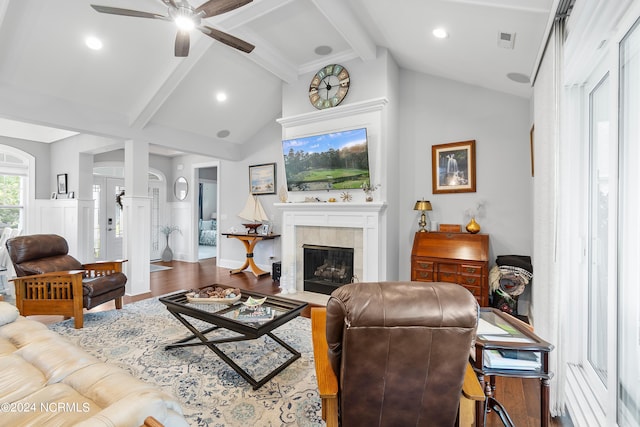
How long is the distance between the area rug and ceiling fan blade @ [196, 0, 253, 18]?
278 centimetres

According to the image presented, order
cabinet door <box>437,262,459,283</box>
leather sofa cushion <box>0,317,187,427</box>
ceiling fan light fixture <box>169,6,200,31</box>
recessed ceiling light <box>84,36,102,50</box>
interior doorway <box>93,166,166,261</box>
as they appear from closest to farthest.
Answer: leather sofa cushion <box>0,317,187,427</box>
ceiling fan light fixture <box>169,6,200,31</box>
recessed ceiling light <box>84,36,102,50</box>
cabinet door <box>437,262,459,283</box>
interior doorway <box>93,166,166,261</box>

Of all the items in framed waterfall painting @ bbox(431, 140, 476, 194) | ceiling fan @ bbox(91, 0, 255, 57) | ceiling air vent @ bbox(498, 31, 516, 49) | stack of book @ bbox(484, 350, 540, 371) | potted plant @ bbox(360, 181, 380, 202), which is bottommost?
stack of book @ bbox(484, 350, 540, 371)

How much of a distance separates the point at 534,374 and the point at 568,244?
1053 mm

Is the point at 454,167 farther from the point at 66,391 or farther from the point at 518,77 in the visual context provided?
the point at 66,391

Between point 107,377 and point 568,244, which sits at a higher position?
point 568,244

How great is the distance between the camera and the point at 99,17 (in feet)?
10.4

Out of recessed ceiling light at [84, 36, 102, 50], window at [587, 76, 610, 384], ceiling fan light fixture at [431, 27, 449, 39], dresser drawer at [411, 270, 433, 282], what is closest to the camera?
window at [587, 76, 610, 384]

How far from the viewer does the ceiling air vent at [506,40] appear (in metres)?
2.55

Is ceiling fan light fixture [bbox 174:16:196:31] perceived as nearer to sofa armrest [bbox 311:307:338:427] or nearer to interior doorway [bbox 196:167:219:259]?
sofa armrest [bbox 311:307:338:427]

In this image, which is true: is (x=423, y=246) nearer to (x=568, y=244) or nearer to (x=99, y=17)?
(x=568, y=244)

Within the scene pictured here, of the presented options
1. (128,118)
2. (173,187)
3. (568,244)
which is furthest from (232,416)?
(173,187)

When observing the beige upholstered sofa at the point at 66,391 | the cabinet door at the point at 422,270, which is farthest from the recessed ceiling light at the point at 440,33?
the beige upholstered sofa at the point at 66,391

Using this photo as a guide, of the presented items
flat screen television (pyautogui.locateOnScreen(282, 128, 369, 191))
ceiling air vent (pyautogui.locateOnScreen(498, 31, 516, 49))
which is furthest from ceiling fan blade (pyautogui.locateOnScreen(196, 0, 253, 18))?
flat screen television (pyautogui.locateOnScreen(282, 128, 369, 191))

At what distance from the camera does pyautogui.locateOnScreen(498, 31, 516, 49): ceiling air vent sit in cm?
255
